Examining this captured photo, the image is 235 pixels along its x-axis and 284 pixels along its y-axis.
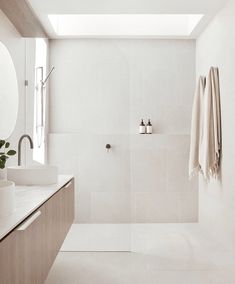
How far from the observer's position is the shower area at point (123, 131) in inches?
150

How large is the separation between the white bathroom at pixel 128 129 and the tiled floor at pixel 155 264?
0.01 metres

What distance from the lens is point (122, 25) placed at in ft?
13.2

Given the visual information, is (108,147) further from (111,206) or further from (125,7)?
(125,7)

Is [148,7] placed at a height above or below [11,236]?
above

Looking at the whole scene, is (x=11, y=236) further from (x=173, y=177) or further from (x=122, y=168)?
(x=173, y=177)

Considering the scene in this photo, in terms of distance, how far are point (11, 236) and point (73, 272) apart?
1578mm

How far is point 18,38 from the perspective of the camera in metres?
3.05

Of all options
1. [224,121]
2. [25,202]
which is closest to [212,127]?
[224,121]

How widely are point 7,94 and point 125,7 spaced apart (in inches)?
54.9

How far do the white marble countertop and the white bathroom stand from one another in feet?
0.49

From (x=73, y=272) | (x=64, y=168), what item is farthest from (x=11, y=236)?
(x=64, y=168)

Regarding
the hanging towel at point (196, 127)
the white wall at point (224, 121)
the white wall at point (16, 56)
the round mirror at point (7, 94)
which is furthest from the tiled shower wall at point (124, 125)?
the round mirror at point (7, 94)

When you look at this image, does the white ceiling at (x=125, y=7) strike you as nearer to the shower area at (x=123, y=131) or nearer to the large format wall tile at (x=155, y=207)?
the shower area at (x=123, y=131)

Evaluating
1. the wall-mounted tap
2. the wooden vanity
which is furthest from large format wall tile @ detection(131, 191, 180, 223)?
the wooden vanity
